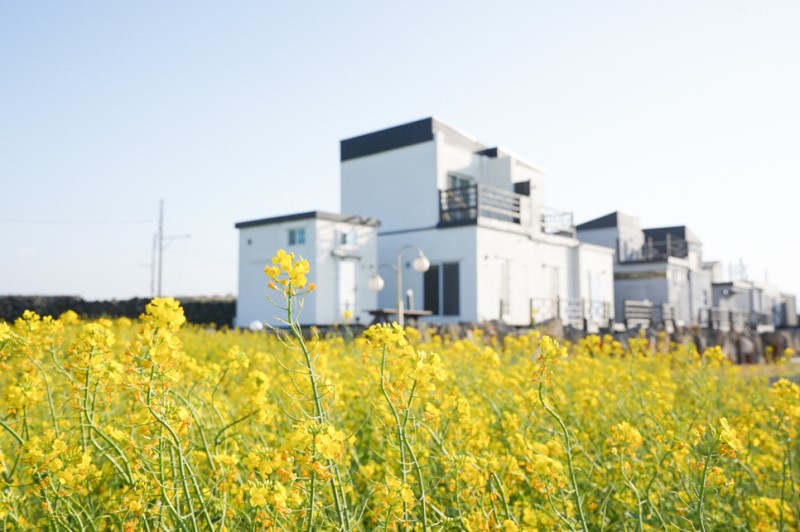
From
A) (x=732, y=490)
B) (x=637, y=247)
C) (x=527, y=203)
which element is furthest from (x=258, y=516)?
(x=637, y=247)

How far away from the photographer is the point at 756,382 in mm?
6500

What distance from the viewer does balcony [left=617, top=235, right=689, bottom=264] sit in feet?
106

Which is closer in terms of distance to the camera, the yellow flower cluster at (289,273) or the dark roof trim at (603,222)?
the yellow flower cluster at (289,273)

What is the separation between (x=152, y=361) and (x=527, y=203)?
20719 millimetres

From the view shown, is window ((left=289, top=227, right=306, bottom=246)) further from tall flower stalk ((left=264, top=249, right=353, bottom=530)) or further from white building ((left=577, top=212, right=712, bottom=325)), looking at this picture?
tall flower stalk ((left=264, top=249, right=353, bottom=530))

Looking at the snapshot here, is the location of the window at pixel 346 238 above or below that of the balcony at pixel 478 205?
below

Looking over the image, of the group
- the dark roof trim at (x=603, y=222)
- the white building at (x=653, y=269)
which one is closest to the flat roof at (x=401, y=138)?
the white building at (x=653, y=269)

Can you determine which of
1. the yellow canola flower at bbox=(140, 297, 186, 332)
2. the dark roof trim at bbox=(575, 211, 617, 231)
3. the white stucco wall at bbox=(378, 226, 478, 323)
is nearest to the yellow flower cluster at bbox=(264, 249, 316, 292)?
the yellow canola flower at bbox=(140, 297, 186, 332)

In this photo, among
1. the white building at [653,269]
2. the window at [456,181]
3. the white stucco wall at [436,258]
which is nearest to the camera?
the white stucco wall at [436,258]

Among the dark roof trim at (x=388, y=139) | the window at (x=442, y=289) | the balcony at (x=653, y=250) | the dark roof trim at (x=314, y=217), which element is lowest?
the window at (x=442, y=289)

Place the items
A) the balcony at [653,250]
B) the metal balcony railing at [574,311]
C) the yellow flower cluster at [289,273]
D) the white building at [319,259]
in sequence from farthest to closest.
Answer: the balcony at [653,250], the metal balcony railing at [574,311], the white building at [319,259], the yellow flower cluster at [289,273]

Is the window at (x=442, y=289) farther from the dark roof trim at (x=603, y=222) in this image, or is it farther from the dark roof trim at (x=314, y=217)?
the dark roof trim at (x=603, y=222)

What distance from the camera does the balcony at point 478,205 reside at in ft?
64.2

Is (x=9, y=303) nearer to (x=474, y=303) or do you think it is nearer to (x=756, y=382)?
(x=474, y=303)
